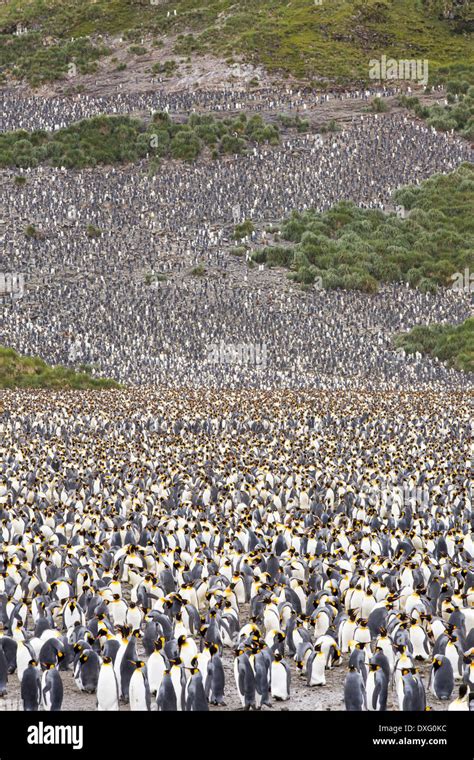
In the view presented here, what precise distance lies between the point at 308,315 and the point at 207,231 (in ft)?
43.1

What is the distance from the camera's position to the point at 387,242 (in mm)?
60750

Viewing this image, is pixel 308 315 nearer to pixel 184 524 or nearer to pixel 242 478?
pixel 242 478

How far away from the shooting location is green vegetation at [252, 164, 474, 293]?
56750mm

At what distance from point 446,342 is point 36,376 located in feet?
62.8

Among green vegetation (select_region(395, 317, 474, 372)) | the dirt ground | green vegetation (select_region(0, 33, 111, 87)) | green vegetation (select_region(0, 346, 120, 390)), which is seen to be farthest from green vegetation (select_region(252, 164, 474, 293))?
the dirt ground

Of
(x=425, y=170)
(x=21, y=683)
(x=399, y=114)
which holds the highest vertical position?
(x=399, y=114)

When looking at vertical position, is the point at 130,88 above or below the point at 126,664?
above

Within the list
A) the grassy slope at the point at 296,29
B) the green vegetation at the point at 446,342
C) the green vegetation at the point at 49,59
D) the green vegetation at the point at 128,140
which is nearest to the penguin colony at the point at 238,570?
the green vegetation at the point at 446,342

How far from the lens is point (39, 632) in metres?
10.4

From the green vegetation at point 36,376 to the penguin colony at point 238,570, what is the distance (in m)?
13.9

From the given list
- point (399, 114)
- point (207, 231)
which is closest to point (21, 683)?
point (207, 231)

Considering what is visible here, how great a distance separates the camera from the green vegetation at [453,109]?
77.2 metres

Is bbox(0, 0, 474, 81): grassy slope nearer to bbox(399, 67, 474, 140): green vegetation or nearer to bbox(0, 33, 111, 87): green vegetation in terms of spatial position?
bbox(0, 33, 111, 87): green vegetation

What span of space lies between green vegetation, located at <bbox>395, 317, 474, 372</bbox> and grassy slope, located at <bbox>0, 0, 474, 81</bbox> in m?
48.9
